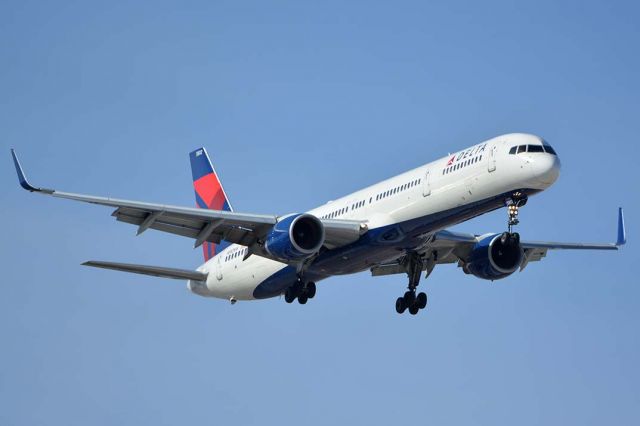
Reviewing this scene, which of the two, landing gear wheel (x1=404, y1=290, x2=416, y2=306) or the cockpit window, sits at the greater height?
the cockpit window

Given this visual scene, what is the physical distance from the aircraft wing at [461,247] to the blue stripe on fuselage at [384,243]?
1584 millimetres

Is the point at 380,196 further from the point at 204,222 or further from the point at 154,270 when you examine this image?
the point at 154,270

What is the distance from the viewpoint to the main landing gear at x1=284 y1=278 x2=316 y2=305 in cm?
5303

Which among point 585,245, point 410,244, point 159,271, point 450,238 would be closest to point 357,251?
point 410,244

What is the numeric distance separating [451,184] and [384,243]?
389cm

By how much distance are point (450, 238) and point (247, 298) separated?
9.22 metres

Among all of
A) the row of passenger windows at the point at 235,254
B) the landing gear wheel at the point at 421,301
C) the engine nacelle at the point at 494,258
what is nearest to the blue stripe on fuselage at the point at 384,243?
the row of passenger windows at the point at 235,254

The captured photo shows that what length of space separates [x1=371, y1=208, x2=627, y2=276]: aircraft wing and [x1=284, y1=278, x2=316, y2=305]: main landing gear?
270 centimetres

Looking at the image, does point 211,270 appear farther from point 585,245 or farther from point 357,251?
point 585,245

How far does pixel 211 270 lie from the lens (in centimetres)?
5725

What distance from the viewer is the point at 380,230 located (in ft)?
162

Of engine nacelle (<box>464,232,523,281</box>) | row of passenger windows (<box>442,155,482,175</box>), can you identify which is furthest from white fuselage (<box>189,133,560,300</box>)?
engine nacelle (<box>464,232,523,281</box>)

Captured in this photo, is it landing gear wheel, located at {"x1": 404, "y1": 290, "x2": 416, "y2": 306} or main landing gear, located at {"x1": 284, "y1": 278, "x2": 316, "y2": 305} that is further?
landing gear wheel, located at {"x1": 404, "y1": 290, "x2": 416, "y2": 306}

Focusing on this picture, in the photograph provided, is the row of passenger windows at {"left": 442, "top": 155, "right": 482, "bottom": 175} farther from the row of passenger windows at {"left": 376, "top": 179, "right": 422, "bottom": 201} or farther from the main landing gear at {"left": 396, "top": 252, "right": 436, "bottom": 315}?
the main landing gear at {"left": 396, "top": 252, "right": 436, "bottom": 315}
